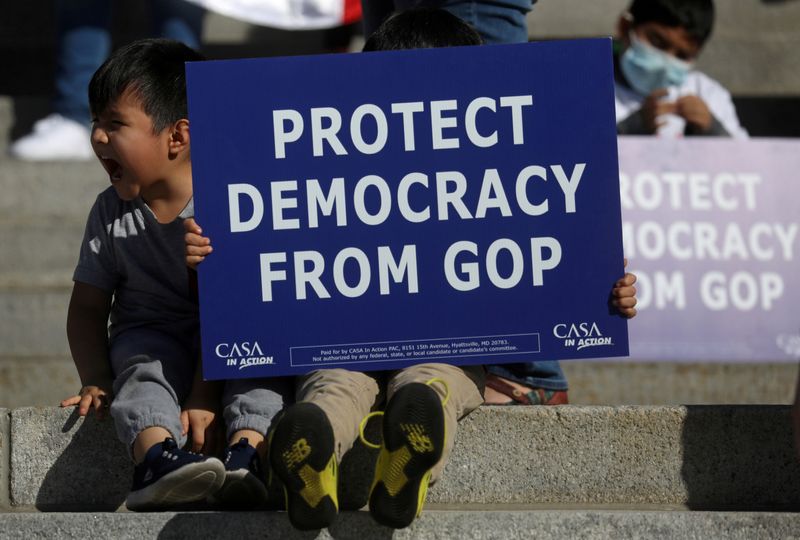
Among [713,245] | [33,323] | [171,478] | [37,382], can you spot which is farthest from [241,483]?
[713,245]

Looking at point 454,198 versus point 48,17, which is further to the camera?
point 48,17

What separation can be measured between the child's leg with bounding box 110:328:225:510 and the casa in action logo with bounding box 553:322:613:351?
0.68m

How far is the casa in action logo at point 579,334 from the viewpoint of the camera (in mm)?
2621

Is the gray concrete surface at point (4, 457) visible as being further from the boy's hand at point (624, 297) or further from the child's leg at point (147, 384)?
the boy's hand at point (624, 297)

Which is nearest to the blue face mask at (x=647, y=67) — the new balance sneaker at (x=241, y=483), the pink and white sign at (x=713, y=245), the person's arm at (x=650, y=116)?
the person's arm at (x=650, y=116)

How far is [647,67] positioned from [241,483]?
3.25 m

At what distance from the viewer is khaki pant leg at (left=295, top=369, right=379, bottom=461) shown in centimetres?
245

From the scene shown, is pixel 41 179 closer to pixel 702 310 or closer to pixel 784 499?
pixel 702 310

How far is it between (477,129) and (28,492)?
1118mm

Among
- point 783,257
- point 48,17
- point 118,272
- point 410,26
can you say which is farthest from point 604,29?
point 118,272

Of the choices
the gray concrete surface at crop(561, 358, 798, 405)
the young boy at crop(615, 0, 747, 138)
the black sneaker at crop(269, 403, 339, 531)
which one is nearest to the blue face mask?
the young boy at crop(615, 0, 747, 138)

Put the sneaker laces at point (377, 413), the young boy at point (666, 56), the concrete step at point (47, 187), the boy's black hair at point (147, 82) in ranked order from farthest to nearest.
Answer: the young boy at point (666, 56), the concrete step at point (47, 187), the boy's black hair at point (147, 82), the sneaker laces at point (377, 413)

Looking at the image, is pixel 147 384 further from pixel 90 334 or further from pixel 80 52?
pixel 80 52

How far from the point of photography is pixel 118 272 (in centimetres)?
293
